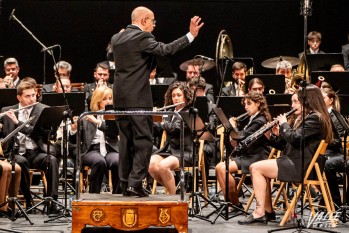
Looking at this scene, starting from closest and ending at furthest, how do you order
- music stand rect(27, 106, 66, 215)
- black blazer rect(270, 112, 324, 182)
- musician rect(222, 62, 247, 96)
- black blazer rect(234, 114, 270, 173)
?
black blazer rect(270, 112, 324, 182) → music stand rect(27, 106, 66, 215) → black blazer rect(234, 114, 270, 173) → musician rect(222, 62, 247, 96)

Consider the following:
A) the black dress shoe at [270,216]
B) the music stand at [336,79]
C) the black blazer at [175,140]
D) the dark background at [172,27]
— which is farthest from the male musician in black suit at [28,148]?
the dark background at [172,27]

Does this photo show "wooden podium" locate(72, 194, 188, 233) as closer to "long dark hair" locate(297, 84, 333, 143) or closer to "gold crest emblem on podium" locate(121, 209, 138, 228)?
"gold crest emblem on podium" locate(121, 209, 138, 228)

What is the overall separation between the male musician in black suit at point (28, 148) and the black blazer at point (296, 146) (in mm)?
2476

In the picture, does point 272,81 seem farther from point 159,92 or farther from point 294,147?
point 294,147

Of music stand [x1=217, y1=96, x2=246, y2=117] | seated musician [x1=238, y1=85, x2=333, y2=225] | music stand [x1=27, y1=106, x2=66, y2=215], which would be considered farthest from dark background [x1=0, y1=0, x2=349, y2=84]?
seated musician [x1=238, y1=85, x2=333, y2=225]

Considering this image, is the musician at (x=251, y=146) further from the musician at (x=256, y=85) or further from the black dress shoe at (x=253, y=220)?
the musician at (x=256, y=85)

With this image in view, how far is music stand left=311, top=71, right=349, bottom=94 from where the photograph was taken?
816cm

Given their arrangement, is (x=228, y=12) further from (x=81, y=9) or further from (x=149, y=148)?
(x=149, y=148)

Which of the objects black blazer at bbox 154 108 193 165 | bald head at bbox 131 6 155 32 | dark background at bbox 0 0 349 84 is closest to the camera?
bald head at bbox 131 6 155 32

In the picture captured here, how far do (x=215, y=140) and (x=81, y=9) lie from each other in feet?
16.6

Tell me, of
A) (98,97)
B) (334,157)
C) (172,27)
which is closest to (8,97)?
(98,97)

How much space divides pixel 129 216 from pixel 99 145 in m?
2.82

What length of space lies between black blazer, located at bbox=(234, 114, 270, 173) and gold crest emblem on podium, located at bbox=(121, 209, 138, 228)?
2132mm

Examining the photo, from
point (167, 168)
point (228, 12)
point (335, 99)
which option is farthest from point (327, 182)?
point (228, 12)
